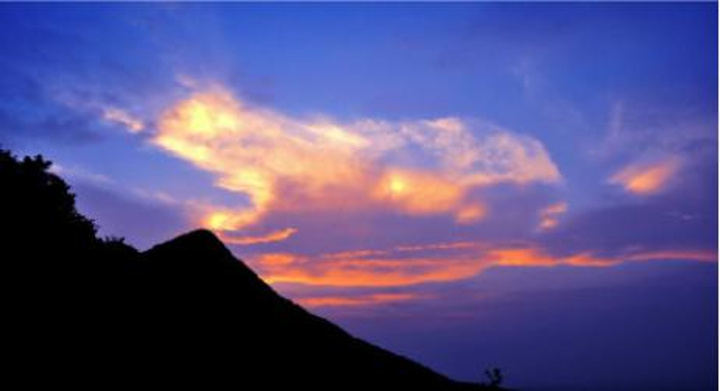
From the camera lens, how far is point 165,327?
10.4 m

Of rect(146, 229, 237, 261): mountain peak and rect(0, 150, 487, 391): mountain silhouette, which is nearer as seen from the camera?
rect(0, 150, 487, 391): mountain silhouette

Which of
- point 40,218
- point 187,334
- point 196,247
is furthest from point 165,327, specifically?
point 40,218

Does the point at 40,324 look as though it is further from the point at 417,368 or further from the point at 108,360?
the point at 417,368

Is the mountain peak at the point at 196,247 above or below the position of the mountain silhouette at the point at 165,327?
above

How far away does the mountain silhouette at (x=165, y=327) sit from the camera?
916cm

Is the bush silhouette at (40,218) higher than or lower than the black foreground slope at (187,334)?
higher

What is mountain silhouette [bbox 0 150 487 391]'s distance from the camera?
9156 millimetres

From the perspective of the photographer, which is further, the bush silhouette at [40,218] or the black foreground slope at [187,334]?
the bush silhouette at [40,218]

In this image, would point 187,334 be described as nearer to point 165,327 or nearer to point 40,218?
point 165,327

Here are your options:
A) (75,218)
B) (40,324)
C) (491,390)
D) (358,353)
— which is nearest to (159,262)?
(40,324)

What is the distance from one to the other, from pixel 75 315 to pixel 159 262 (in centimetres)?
245

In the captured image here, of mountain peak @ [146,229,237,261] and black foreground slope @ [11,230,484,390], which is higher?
mountain peak @ [146,229,237,261]

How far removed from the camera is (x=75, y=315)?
385 inches

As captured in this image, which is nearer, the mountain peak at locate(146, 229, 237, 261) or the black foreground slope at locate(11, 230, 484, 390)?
the black foreground slope at locate(11, 230, 484, 390)
